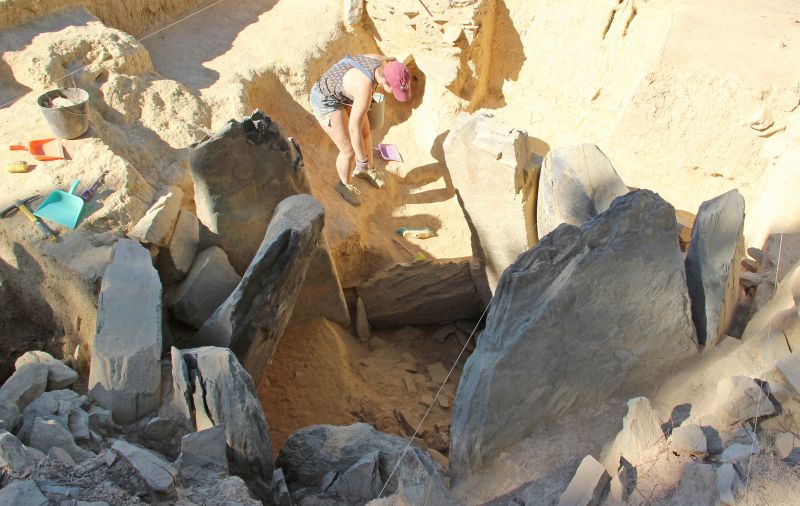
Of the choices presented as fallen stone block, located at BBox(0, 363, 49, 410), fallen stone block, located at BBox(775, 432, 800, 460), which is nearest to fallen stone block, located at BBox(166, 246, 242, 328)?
fallen stone block, located at BBox(0, 363, 49, 410)

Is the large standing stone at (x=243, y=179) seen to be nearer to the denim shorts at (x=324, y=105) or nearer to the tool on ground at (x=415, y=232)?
the denim shorts at (x=324, y=105)

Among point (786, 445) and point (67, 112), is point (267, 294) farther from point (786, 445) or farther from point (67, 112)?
point (786, 445)

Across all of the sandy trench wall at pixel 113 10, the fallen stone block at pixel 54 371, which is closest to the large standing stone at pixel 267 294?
the fallen stone block at pixel 54 371

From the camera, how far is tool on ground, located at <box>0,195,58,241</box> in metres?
3.48

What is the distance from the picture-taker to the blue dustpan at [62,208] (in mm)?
3518

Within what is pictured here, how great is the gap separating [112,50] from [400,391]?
2905mm

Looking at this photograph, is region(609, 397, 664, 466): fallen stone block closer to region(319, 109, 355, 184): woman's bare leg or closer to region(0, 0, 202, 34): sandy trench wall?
region(319, 109, 355, 184): woman's bare leg

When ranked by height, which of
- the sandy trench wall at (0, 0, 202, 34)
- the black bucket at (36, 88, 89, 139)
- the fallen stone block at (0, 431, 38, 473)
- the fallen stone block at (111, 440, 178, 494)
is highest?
the sandy trench wall at (0, 0, 202, 34)

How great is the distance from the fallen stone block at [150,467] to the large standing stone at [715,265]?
6.59 feet

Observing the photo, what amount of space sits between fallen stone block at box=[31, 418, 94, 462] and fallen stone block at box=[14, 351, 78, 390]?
1.49 ft

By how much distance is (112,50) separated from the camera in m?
4.48

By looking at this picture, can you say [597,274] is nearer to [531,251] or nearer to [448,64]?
[531,251]

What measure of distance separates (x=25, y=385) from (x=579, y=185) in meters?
2.76

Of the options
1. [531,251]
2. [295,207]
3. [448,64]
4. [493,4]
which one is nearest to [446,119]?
[448,64]
